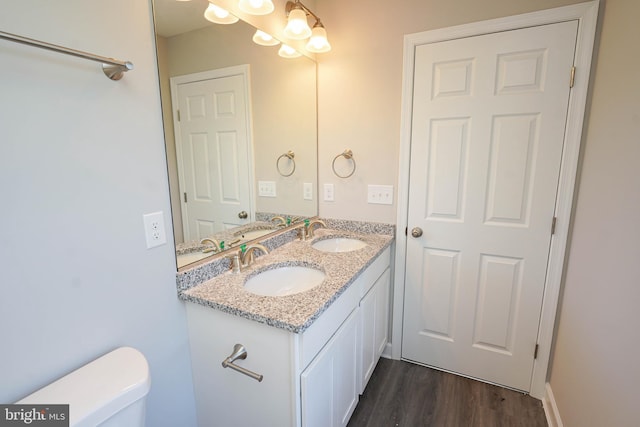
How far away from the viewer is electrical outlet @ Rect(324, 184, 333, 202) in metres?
2.18

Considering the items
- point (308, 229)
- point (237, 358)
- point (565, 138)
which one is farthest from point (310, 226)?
point (565, 138)

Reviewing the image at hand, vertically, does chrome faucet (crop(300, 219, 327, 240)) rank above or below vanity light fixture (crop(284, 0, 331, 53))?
below

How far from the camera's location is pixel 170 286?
3.90ft

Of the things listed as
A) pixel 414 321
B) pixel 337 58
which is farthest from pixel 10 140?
pixel 414 321

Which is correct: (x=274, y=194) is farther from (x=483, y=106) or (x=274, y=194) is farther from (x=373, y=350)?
(x=483, y=106)

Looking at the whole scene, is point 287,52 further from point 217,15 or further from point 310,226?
point 310,226

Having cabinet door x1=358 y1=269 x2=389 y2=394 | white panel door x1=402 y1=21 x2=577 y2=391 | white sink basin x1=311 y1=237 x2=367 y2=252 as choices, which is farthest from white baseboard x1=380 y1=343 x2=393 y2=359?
white sink basin x1=311 y1=237 x2=367 y2=252

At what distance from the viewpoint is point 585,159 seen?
150cm

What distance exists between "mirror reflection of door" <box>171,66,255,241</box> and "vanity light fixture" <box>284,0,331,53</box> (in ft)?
1.14

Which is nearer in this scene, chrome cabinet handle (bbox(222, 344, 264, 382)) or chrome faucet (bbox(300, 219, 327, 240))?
chrome cabinet handle (bbox(222, 344, 264, 382))

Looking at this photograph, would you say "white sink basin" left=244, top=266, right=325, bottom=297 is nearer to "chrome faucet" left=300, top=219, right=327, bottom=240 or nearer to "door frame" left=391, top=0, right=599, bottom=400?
"chrome faucet" left=300, top=219, right=327, bottom=240

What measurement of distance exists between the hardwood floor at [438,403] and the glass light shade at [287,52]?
7.14ft

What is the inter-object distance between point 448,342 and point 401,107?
1579mm

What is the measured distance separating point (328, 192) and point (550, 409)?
1831mm
